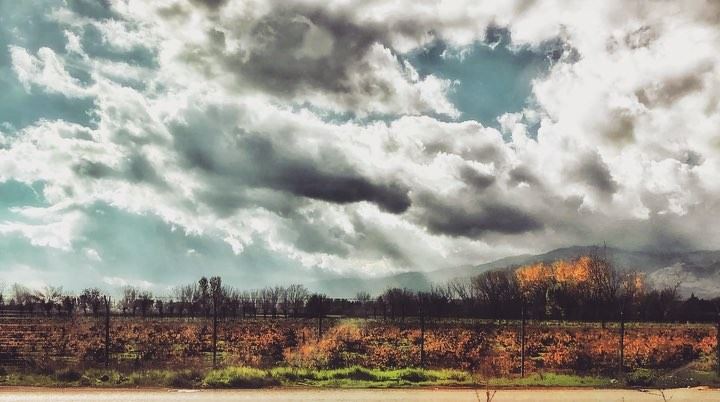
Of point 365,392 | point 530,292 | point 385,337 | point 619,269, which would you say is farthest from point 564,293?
point 365,392

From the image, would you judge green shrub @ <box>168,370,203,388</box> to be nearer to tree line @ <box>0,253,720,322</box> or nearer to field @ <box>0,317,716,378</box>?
field @ <box>0,317,716,378</box>

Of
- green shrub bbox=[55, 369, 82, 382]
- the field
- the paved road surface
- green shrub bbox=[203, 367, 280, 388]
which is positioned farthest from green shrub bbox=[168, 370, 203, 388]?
green shrub bbox=[55, 369, 82, 382]

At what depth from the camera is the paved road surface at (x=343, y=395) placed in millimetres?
15711

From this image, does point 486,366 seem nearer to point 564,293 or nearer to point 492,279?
point 564,293

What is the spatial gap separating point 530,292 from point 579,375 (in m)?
96.2

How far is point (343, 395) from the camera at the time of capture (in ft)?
53.5

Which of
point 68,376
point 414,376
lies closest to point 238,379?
point 68,376

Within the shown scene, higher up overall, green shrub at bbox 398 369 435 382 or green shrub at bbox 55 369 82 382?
green shrub at bbox 55 369 82 382

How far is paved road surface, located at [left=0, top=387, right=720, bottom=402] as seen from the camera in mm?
15711

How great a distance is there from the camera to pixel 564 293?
104 m

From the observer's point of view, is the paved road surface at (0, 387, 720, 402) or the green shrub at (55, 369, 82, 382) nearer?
the paved road surface at (0, 387, 720, 402)

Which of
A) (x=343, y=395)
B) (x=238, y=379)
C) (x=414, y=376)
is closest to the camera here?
(x=343, y=395)

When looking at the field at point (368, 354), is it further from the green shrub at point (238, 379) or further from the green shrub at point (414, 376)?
the green shrub at point (238, 379)

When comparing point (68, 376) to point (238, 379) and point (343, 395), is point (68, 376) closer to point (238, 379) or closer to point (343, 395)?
point (238, 379)
